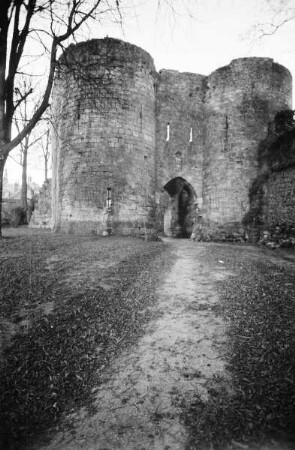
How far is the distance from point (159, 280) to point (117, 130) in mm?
9394

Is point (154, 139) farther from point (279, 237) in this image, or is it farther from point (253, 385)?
point (253, 385)

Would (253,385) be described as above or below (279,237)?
below

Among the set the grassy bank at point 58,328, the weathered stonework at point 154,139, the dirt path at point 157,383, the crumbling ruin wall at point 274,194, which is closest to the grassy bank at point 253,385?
the dirt path at point 157,383

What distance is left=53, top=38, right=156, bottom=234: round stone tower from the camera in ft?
42.8

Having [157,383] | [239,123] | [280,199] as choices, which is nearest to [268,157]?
[239,123]

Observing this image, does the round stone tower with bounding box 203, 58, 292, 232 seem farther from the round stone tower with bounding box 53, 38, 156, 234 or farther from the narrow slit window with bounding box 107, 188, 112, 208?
the narrow slit window with bounding box 107, 188, 112, 208

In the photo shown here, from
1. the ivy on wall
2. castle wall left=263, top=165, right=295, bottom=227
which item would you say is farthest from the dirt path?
the ivy on wall

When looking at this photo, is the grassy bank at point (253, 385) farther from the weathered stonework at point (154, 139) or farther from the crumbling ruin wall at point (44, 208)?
the crumbling ruin wall at point (44, 208)

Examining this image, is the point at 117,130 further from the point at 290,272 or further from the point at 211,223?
the point at 290,272

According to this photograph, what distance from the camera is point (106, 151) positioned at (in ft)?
42.8

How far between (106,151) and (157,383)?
1161 centimetres

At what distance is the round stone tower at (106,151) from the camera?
42.8 feet

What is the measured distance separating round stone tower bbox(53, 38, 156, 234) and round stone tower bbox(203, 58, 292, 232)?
4.63m

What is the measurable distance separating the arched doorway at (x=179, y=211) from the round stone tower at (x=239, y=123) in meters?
3.10
